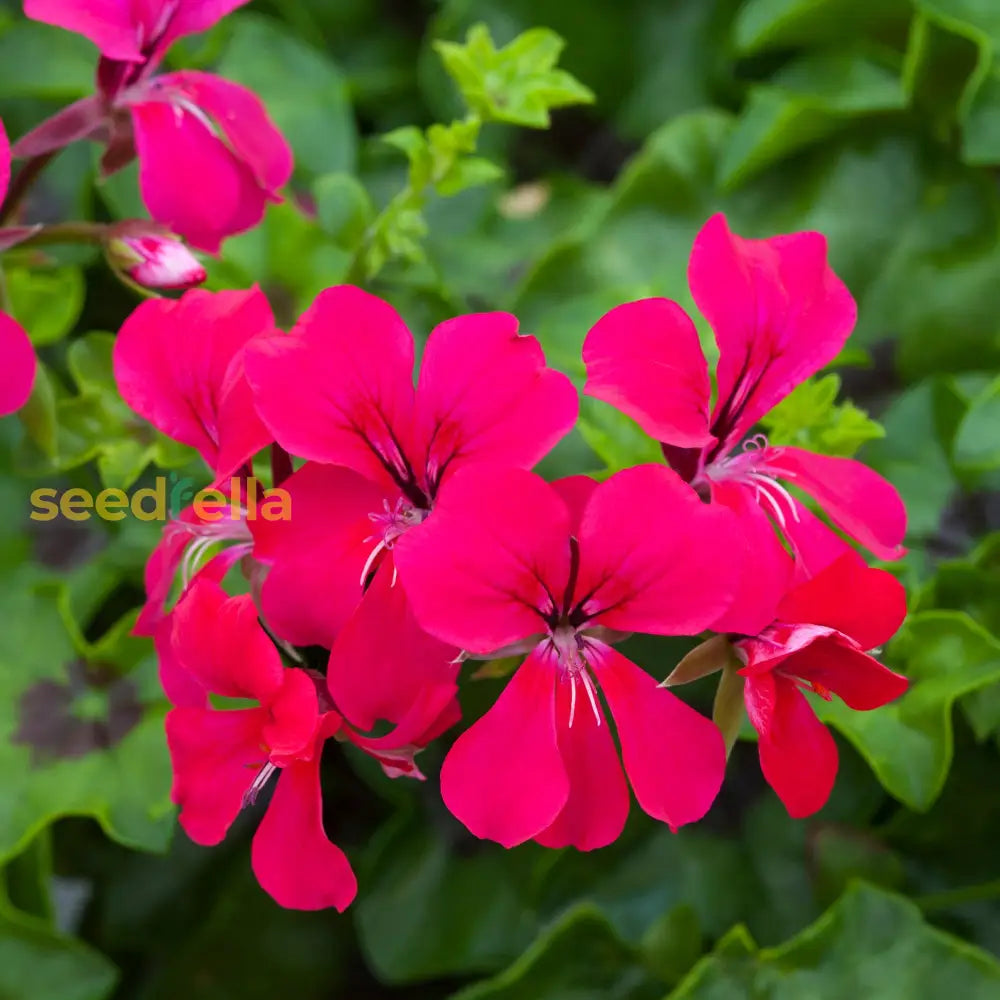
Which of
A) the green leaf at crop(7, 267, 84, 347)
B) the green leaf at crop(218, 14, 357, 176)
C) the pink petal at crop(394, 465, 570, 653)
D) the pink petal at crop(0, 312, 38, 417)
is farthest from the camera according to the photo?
the green leaf at crop(218, 14, 357, 176)

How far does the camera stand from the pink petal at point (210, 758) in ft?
1.53

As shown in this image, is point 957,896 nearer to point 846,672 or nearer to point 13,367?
point 846,672

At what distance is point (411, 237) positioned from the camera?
0.71 meters

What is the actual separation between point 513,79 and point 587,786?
0.43m

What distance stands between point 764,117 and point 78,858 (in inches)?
27.4

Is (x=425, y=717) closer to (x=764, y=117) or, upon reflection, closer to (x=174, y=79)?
(x=174, y=79)

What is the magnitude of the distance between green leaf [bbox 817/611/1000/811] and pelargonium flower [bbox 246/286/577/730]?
0.30m

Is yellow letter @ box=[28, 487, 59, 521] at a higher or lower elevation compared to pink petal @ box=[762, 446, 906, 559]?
lower

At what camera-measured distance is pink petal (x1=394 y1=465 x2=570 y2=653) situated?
41cm

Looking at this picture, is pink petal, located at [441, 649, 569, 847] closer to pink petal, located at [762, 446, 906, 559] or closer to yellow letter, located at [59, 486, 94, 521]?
pink petal, located at [762, 446, 906, 559]

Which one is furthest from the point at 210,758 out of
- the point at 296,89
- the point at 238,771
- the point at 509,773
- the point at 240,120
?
the point at 296,89

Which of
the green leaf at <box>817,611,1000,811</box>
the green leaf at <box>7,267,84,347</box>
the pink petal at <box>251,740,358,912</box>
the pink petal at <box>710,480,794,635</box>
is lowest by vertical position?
the green leaf at <box>817,611,1000,811</box>

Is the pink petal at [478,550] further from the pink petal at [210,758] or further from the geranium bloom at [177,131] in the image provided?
the geranium bloom at [177,131]

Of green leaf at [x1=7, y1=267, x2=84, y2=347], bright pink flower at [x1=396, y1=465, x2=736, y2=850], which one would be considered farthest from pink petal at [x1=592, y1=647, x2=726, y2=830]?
green leaf at [x1=7, y1=267, x2=84, y2=347]
